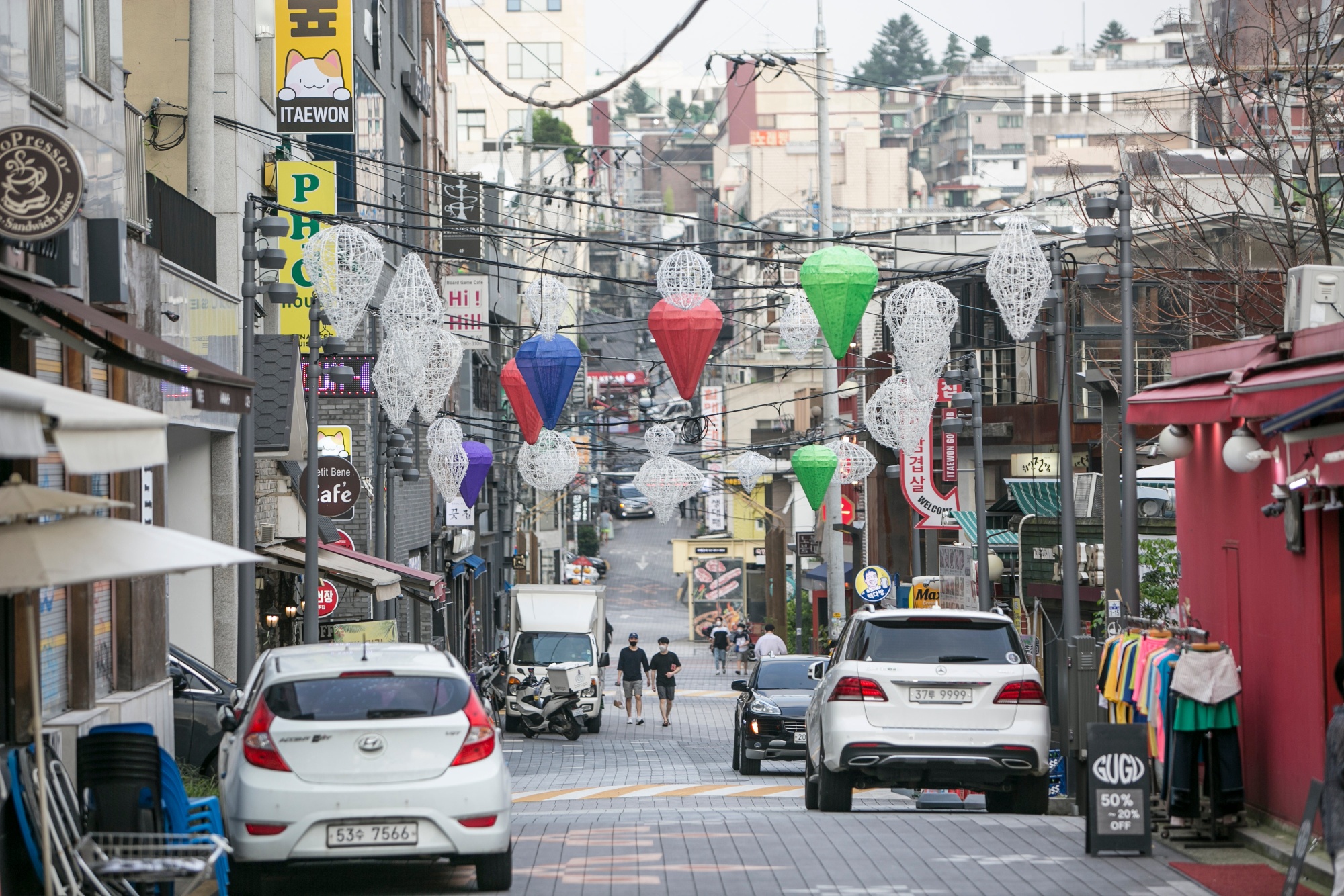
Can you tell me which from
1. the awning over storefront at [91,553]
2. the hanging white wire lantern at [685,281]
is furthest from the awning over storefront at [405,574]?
the awning over storefront at [91,553]

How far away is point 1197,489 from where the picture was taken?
14.6 metres

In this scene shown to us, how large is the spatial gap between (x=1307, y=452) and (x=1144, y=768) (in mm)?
2501

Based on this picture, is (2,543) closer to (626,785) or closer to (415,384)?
(626,785)

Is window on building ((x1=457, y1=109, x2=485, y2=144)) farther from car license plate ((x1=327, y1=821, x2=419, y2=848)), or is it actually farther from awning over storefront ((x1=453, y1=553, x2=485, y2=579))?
car license plate ((x1=327, y1=821, x2=419, y2=848))

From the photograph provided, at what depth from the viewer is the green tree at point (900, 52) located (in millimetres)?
180750

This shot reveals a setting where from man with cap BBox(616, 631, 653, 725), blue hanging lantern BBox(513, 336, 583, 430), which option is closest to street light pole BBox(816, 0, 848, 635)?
man with cap BBox(616, 631, 653, 725)

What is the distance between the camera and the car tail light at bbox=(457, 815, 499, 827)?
10.3m

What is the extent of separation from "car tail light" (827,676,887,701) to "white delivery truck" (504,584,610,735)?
19.7 meters

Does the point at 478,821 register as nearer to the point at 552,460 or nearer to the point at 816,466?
the point at 816,466

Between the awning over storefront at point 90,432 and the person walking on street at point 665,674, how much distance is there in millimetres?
27157

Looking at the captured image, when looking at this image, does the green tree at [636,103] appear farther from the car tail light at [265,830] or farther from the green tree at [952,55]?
the car tail light at [265,830]

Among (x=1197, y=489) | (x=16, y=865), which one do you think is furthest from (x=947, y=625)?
(x=16, y=865)

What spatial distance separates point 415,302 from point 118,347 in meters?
12.3

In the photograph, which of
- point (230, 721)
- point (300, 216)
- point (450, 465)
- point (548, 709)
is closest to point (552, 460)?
point (450, 465)
